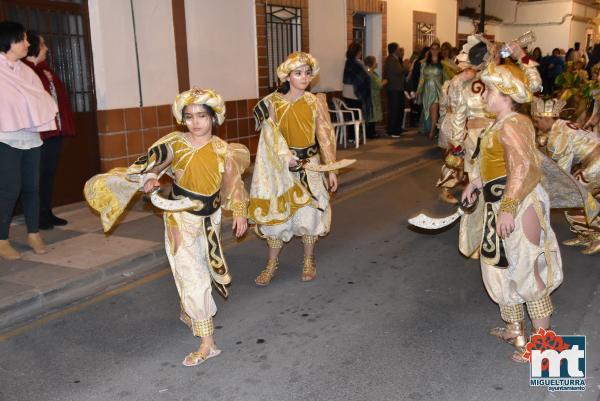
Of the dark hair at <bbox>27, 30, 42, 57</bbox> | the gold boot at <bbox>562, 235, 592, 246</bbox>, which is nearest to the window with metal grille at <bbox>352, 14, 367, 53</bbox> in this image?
the gold boot at <bbox>562, 235, 592, 246</bbox>

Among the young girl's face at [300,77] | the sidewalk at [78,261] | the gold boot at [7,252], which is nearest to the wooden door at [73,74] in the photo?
the sidewalk at [78,261]

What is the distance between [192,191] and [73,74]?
493 centimetres

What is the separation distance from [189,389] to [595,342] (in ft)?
8.78

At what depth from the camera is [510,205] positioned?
379 cm

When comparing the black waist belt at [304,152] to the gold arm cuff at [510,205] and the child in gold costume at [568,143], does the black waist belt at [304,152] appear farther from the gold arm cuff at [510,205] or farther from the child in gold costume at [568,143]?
the child in gold costume at [568,143]

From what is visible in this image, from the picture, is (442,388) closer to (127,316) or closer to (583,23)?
(127,316)

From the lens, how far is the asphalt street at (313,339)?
12.6ft

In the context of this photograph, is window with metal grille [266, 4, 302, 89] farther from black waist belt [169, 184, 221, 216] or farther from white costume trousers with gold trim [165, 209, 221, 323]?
white costume trousers with gold trim [165, 209, 221, 323]

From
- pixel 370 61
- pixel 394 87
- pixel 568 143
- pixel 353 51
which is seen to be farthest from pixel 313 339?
pixel 394 87

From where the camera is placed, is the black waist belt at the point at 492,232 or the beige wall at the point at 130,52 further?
the beige wall at the point at 130,52

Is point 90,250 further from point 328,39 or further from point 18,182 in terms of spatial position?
point 328,39

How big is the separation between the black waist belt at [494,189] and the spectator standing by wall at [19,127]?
413 cm

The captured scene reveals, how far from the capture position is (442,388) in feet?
12.4

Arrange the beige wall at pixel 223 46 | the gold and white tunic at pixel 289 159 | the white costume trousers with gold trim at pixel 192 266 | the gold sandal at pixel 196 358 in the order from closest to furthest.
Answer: the white costume trousers with gold trim at pixel 192 266
the gold sandal at pixel 196 358
the gold and white tunic at pixel 289 159
the beige wall at pixel 223 46
